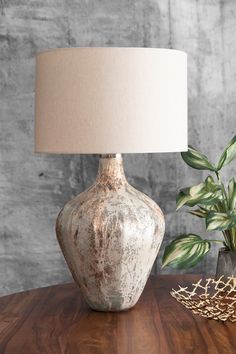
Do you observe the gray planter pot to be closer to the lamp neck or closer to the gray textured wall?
the lamp neck

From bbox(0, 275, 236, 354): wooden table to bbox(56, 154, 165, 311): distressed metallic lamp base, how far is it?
56 millimetres

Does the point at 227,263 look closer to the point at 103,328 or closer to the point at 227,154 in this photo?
the point at 227,154

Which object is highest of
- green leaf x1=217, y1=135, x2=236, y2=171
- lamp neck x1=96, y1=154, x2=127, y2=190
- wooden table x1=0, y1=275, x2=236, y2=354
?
green leaf x1=217, y1=135, x2=236, y2=171

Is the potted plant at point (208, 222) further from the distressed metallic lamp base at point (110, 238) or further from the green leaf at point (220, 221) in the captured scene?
the distressed metallic lamp base at point (110, 238)

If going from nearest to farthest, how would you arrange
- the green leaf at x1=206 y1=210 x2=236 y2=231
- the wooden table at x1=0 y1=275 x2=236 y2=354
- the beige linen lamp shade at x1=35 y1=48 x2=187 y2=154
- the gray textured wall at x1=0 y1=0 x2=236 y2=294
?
the wooden table at x1=0 y1=275 x2=236 y2=354, the beige linen lamp shade at x1=35 y1=48 x2=187 y2=154, the green leaf at x1=206 y1=210 x2=236 y2=231, the gray textured wall at x1=0 y1=0 x2=236 y2=294

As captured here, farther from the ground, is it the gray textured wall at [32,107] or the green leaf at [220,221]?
the gray textured wall at [32,107]

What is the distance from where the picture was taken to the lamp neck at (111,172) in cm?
148

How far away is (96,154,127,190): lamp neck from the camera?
58.4 inches

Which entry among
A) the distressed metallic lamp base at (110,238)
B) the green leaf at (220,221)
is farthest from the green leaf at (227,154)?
the distressed metallic lamp base at (110,238)

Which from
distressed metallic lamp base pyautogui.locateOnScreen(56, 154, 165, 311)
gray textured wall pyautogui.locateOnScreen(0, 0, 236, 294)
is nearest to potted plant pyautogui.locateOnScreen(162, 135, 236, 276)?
distressed metallic lamp base pyautogui.locateOnScreen(56, 154, 165, 311)

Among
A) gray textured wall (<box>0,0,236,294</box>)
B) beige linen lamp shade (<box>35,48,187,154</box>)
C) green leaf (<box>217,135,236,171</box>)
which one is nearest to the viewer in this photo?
beige linen lamp shade (<box>35,48,187,154</box>)

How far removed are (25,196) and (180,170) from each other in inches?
18.2

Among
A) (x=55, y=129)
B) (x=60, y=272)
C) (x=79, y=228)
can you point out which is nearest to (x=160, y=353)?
(x=79, y=228)

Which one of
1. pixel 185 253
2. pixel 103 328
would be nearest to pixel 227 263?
pixel 185 253
